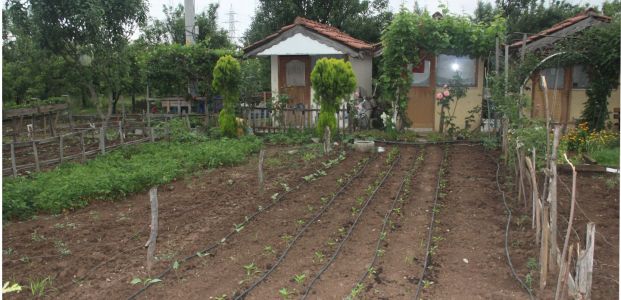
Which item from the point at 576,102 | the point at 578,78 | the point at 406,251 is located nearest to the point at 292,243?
the point at 406,251

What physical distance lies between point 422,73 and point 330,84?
3842 mm

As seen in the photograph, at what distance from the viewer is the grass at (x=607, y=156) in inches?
401

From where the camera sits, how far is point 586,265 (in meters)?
4.23

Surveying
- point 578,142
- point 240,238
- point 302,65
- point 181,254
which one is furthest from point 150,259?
point 302,65

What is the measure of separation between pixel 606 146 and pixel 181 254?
9.61m

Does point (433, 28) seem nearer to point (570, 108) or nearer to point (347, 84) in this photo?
point (347, 84)

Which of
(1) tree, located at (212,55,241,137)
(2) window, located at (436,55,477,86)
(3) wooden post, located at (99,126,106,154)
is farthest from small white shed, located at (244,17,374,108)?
(3) wooden post, located at (99,126,106,154)

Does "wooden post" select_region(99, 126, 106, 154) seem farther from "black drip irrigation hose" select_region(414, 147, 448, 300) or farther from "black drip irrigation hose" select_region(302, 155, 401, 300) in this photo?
"black drip irrigation hose" select_region(414, 147, 448, 300)

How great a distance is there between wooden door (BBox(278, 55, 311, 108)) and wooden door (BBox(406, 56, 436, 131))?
3.32 meters

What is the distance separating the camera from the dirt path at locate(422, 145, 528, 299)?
5262 millimetres

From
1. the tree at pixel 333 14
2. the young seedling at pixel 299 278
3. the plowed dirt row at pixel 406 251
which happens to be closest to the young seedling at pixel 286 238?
the young seedling at pixel 299 278

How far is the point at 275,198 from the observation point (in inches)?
338

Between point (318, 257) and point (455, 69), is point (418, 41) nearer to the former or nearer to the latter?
point (455, 69)

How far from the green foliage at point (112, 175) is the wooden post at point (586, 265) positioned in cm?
684
